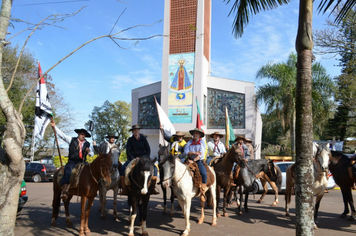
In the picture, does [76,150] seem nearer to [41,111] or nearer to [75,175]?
[75,175]

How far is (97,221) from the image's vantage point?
8.76 metres

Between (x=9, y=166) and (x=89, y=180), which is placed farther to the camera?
(x=89, y=180)

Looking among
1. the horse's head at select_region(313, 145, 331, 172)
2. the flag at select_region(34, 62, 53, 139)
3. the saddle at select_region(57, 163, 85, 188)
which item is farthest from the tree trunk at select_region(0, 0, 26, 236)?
the horse's head at select_region(313, 145, 331, 172)

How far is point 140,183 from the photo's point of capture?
7.26 m

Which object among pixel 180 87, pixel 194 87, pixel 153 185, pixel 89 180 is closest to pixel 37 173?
pixel 180 87

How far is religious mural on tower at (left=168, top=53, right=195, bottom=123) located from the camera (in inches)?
1224

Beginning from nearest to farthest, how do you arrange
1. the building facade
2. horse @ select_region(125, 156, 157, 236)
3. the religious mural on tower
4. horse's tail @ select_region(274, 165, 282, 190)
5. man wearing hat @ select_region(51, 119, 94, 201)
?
horse @ select_region(125, 156, 157, 236)
man wearing hat @ select_region(51, 119, 94, 201)
horse's tail @ select_region(274, 165, 282, 190)
the building facade
the religious mural on tower

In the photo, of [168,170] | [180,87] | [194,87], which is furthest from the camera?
[180,87]

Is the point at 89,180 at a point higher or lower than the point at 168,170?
lower

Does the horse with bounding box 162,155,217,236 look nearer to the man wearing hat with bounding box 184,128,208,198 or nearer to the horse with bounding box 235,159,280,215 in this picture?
the man wearing hat with bounding box 184,128,208,198

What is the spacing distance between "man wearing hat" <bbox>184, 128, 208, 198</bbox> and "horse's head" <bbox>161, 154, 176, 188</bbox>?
3.45ft

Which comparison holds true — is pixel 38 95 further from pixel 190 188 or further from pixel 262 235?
pixel 262 235

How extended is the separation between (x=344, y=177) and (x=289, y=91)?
51.5ft

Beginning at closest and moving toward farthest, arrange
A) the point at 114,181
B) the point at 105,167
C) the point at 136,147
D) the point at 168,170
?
the point at 168,170 → the point at 105,167 → the point at 136,147 → the point at 114,181
